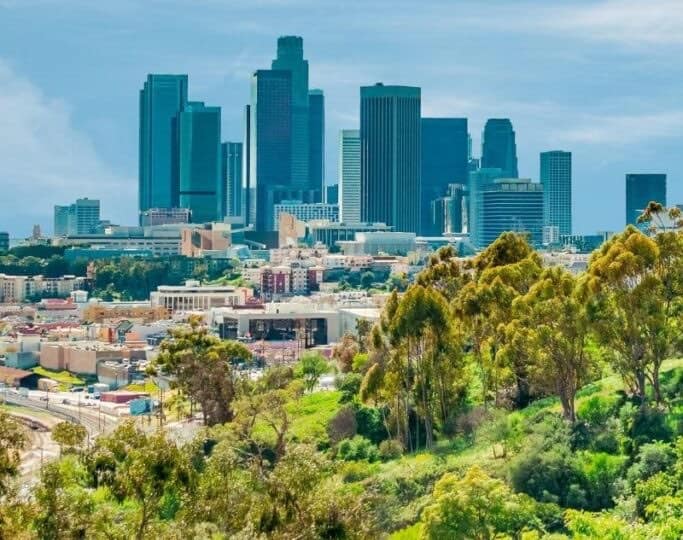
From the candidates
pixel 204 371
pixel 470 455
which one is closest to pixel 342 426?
pixel 204 371

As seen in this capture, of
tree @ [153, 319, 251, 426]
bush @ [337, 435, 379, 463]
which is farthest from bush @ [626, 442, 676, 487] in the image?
tree @ [153, 319, 251, 426]

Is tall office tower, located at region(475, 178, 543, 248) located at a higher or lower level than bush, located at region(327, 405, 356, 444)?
→ higher

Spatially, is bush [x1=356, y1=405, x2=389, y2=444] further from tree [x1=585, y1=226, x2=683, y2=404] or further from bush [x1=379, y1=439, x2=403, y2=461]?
tree [x1=585, y1=226, x2=683, y2=404]

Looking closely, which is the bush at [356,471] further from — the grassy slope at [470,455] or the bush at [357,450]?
the bush at [357,450]

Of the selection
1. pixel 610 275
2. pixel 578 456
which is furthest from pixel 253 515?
pixel 610 275

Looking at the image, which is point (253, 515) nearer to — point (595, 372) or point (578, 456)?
point (578, 456)
